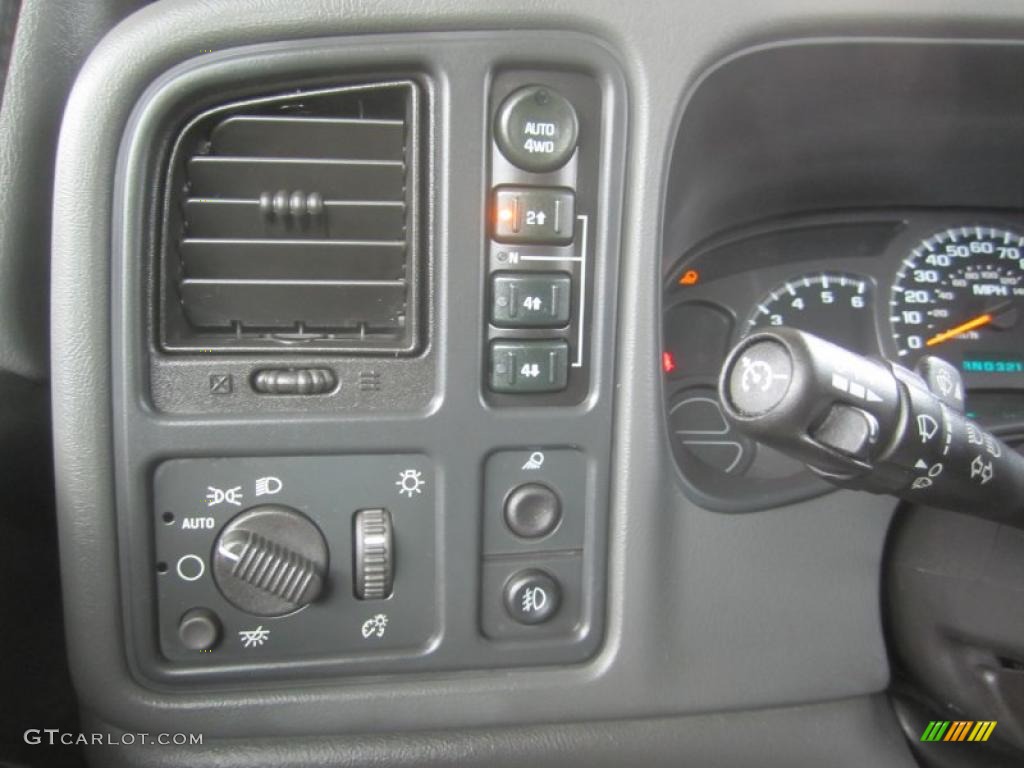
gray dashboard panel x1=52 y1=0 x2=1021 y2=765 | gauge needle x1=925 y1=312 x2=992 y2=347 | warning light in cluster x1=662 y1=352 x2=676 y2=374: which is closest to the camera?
gray dashboard panel x1=52 y1=0 x2=1021 y2=765

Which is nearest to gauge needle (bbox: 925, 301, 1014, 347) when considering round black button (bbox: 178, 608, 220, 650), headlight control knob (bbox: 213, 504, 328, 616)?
headlight control knob (bbox: 213, 504, 328, 616)

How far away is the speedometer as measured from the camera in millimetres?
1342

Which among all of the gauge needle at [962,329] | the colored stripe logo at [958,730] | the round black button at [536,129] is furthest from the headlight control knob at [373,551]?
the gauge needle at [962,329]

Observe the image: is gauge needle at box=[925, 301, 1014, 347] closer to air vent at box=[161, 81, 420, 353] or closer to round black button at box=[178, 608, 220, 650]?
air vent at box=[161, 81, 420, 353]

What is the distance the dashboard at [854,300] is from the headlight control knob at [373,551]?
438 mm

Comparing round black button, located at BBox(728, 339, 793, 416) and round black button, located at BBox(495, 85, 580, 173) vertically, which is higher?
round black button, located at BBox(495, 85, 580, 173)

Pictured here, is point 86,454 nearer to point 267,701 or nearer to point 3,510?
point 3,510

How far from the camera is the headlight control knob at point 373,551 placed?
0.99 metres

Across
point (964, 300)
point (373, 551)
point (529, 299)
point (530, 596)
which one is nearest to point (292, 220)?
point (529, 299)

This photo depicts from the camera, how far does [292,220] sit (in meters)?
0.96

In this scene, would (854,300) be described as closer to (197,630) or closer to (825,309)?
(825,309)

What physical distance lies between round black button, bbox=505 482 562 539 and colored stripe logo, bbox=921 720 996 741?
57cm

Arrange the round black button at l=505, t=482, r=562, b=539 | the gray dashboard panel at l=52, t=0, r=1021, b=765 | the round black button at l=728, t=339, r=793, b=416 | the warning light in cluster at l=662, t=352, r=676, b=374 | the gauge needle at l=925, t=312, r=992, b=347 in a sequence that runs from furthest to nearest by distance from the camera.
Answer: the gauge needle at l=925, t=312, r=992, b=347
the warning light in cluster at l=662, t=352, r=676, b=374
the round black button at l=505, t=482, r=562, b=539
the gray dashboard panel at l=52, t=0, r=1021, b=765
the round black button at l=728, t=339, r=793, b=416

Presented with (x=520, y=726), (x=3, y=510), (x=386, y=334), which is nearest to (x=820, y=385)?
(x=386, y=334)
